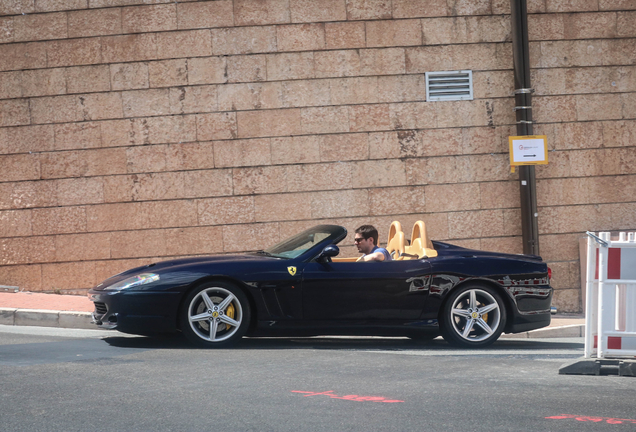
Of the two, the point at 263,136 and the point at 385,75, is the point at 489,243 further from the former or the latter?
the point at 263,136

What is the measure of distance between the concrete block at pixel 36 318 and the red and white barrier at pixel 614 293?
5.86 metres

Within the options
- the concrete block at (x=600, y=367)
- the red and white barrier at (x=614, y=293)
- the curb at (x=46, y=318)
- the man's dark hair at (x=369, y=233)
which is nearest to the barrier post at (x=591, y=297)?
the red and white barrier at (x=614, y=293)

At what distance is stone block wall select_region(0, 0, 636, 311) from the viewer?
11164 millimetres

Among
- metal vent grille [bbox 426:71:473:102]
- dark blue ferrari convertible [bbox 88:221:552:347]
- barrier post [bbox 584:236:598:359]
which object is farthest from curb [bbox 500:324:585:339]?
metal vent grille [bbox 426:71:473:102]

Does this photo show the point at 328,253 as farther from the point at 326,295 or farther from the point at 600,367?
the point at 600,367

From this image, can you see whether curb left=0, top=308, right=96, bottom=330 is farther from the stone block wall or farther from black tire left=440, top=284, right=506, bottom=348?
black tire left=440, top=284, right=506, bottom=348

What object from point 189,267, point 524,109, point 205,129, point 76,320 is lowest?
point 76,320

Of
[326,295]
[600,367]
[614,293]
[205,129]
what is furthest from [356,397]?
[205,129]

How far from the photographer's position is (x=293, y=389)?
4906 mm

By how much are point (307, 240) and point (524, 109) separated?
490 cm

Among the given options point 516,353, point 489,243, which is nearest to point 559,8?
point 489,243

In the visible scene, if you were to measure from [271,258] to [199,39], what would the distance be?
5046mm

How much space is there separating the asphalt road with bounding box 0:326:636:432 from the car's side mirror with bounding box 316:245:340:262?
808 mm

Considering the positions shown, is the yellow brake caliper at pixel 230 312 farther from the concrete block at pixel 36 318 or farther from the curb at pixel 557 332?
the curb at pixel 557 332
